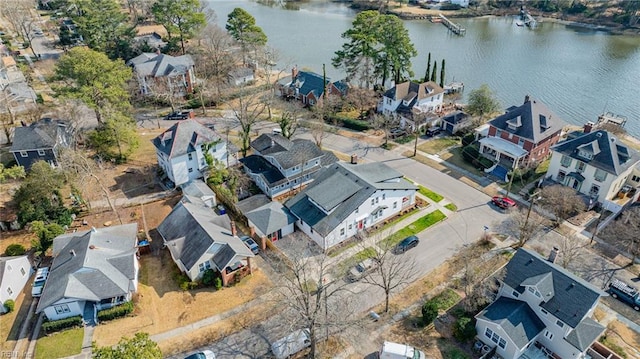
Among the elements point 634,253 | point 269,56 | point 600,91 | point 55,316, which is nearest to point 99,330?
point 55,316

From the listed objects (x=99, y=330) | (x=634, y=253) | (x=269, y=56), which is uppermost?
(x=269, y=56)

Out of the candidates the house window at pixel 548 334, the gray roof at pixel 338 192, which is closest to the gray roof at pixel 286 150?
the gray roof at pixel 338 192

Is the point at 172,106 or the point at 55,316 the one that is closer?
the point at 55,316

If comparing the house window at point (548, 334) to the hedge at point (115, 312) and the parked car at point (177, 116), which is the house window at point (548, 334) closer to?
the hedge at point (115, 312)

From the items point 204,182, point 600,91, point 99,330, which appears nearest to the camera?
point 99,330

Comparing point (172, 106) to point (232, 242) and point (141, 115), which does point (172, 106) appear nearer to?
point (141, 115)

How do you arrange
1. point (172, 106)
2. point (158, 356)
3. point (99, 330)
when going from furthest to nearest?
point (172, 106) → point (99, 330) → point (158, 356)
